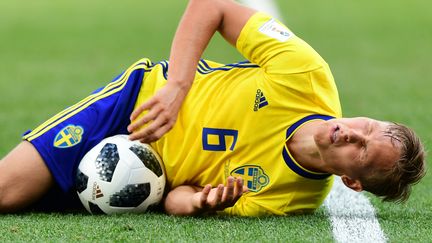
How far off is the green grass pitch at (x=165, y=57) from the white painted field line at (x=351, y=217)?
7 cm

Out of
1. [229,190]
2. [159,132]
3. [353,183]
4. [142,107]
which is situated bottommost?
[353,183]

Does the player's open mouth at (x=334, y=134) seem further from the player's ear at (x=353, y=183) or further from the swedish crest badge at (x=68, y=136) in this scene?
the swedish crest badge at (x=68, y=136)

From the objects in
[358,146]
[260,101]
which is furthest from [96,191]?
[358,146]

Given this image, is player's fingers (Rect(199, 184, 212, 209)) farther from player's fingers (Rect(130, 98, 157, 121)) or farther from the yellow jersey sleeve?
the yellow jersey sleeve

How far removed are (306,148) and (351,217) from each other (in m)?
0.63

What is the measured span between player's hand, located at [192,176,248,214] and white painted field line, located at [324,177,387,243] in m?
0.56

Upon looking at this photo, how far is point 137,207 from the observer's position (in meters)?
5.77

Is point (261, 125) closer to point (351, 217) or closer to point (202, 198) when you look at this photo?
point (202, 198)

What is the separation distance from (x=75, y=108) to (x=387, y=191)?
1922mm

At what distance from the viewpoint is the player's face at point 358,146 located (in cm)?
532

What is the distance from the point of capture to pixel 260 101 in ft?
18.9

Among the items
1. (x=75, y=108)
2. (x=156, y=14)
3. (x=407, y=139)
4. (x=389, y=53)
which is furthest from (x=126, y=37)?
(x=407, y=139)

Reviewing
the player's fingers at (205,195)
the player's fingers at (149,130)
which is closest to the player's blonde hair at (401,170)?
the player's fingers at (205,195)

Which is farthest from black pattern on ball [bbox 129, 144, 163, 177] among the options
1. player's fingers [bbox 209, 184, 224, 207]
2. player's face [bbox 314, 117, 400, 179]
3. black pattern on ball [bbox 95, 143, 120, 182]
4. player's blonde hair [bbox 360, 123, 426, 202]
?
player's blonde hair [bbox 360, 123, 426, 202]
